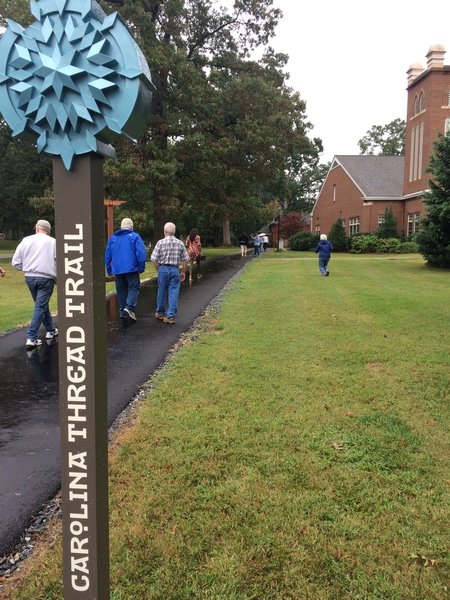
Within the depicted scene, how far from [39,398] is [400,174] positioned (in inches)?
1729

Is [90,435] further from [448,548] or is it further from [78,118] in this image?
[448,548]

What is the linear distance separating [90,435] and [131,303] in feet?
25.4

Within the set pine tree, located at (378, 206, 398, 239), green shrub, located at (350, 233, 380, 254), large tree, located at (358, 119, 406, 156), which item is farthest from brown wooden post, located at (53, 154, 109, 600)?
large tree, located at (358, 119, 406, 156)

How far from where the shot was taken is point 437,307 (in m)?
11.0

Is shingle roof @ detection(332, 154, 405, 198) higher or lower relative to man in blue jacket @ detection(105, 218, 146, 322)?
higher

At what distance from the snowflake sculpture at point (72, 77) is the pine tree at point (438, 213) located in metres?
20.0

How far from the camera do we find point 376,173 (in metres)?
44.2

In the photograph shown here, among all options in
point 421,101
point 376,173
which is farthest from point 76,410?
point 376,173

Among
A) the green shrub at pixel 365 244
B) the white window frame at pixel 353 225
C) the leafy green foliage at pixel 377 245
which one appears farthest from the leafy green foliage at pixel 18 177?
the white window frame at pixel 353 225

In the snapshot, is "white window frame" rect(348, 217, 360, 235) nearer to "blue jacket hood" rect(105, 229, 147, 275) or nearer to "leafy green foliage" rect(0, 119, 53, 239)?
"leafy green foliage" rect(0, 119, 53, 239)

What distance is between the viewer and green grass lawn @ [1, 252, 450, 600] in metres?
2.56

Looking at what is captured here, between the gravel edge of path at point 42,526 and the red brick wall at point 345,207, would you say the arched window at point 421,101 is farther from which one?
the gravel edge of path at point 42,526

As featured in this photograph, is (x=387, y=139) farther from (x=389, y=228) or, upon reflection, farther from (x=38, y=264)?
(x=38, y=264)

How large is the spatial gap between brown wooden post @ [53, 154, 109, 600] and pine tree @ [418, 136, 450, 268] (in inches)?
788
